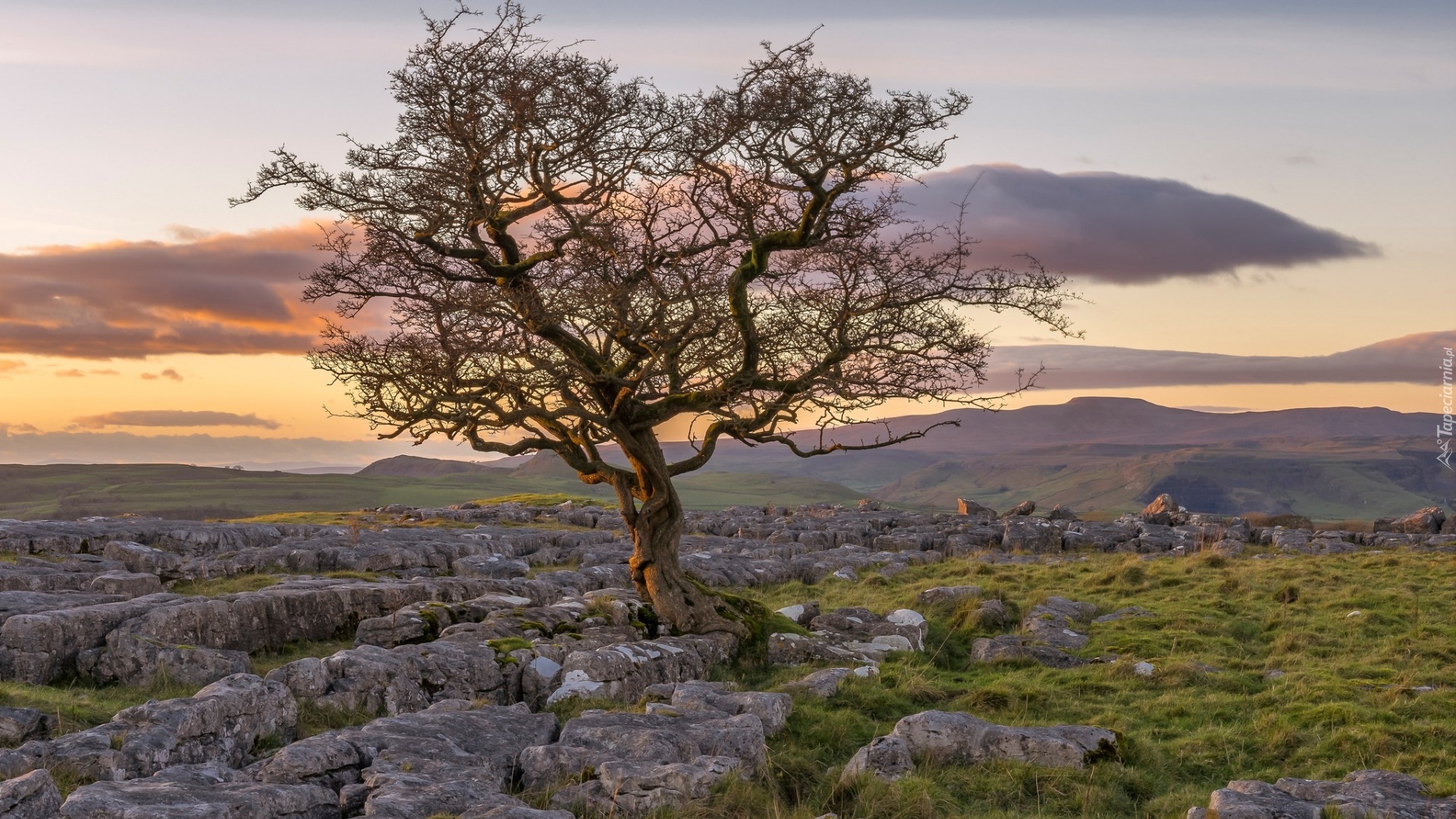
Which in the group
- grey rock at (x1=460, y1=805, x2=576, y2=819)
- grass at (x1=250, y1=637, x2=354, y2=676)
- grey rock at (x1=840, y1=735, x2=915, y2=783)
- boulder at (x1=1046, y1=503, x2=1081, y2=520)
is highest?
grey rock at (x1=460, y1=805, x2=576, y2=819)

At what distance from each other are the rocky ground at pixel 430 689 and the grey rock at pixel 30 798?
21mm

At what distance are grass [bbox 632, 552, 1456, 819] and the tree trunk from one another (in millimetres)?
1651

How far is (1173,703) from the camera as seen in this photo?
19062mm

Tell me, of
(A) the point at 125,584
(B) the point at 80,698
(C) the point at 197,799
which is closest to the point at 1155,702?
(C) the point at 197,799

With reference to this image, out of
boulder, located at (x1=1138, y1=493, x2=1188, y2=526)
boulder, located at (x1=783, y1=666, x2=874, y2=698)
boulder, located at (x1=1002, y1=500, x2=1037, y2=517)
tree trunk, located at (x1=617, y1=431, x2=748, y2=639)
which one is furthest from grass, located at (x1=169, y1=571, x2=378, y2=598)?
boulder, located at (x1=1138, y1=493, x2=1188, y2=526)

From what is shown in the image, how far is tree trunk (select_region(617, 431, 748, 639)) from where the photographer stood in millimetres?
23203

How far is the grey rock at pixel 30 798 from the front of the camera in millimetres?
9242

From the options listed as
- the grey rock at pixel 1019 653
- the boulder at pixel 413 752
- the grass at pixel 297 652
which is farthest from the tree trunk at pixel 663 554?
the boulder at pixel 413 752

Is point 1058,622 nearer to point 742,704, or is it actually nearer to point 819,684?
point 819,684

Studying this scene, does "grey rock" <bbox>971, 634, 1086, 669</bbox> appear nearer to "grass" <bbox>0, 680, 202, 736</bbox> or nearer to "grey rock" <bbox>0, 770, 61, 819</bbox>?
"grass" <bbox>0, 680, 202, 736</bbox>

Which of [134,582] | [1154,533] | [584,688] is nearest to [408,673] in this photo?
[584,688]

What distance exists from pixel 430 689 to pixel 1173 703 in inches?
554

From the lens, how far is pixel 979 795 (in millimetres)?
13453

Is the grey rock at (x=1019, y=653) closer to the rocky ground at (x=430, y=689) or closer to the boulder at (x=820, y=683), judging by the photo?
the rocky ground at (x=430, y=689)
